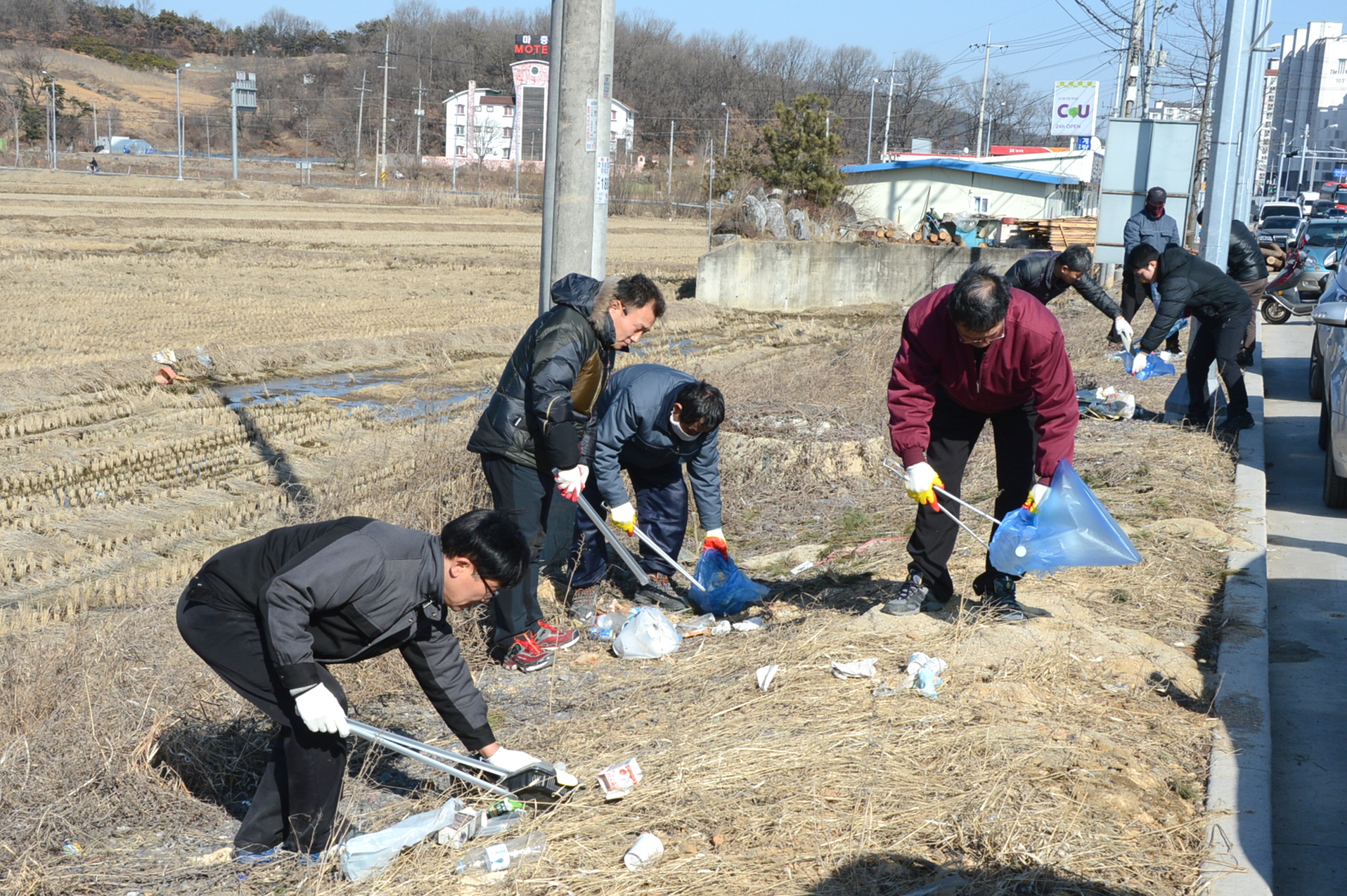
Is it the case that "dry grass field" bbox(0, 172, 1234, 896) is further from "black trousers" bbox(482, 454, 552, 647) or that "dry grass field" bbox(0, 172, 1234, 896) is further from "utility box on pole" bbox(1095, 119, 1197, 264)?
"utility box on pole" bbox(1095, 119, 1197, 264)

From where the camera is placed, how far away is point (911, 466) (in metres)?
4.77

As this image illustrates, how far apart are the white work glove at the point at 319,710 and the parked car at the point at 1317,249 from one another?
18050 millimetres

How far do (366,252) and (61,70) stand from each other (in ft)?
256

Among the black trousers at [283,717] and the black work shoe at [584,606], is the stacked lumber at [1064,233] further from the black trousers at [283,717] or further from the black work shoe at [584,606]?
the black trousers at [283,717]

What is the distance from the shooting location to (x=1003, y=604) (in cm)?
496

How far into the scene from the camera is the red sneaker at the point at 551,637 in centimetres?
532

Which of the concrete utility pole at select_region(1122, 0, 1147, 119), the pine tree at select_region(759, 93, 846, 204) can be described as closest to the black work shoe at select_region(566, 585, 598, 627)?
the concrete utility pole at select_region(1122, 0, 1147, 119)

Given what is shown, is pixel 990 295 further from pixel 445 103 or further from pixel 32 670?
pixel 445 103

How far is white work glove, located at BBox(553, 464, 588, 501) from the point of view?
4.97 metres

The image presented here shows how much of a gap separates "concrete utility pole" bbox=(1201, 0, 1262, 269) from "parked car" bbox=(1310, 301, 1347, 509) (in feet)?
9.53

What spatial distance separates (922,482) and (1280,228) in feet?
112

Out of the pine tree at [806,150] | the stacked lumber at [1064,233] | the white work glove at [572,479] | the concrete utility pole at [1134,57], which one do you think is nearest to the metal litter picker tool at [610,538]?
the white work glove at [572,479]

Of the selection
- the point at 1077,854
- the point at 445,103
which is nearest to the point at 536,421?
the point at 1077,854

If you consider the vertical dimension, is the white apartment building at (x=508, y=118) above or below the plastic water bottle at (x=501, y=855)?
above
